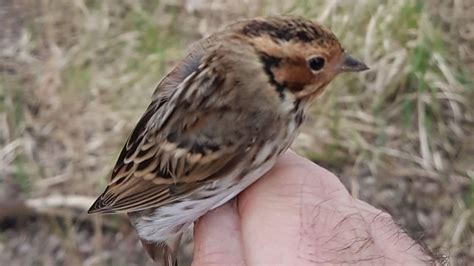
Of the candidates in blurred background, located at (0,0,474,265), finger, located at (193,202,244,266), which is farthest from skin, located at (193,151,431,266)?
blurred background, located at (0,0,474,265)

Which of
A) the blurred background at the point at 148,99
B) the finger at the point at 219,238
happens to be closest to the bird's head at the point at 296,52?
the finger at the point at 219,238

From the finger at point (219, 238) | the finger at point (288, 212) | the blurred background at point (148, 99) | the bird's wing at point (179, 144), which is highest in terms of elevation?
the bird's wing at point (179, 144)

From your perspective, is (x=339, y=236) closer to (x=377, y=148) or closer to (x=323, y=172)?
(x=323, y=172)

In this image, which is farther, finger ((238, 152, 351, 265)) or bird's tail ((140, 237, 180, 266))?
bird's tail ((140, 237, 180, 266))

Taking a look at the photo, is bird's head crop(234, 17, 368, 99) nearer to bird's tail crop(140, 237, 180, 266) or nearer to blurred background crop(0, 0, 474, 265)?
bird's tail crop(140, 237, 180, 266)

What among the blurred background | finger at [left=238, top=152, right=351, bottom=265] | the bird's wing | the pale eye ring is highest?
the pale eye ring

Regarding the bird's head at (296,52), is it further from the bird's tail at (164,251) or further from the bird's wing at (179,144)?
the bird's tail at (164,251)

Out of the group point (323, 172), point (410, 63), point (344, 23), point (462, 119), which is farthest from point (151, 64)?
point (323, 172)
